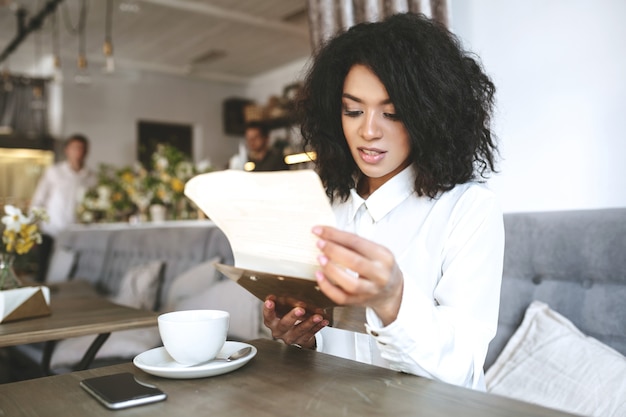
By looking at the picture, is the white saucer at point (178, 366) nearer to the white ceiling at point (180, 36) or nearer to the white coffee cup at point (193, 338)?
the white coffee cup at point (193, 338)

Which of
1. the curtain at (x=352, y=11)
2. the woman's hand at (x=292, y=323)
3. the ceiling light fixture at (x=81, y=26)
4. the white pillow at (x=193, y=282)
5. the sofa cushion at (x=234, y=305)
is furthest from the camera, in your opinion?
the ceiling light fixture at (x=81, y=26)

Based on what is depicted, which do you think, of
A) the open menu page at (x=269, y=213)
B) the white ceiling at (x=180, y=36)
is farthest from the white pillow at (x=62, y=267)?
the open menu page at (x=269, y=213)

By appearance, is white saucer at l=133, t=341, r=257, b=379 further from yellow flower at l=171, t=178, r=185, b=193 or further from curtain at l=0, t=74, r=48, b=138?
curtain at l=0, t=74, r=48, b=138

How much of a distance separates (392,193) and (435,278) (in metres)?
0.21

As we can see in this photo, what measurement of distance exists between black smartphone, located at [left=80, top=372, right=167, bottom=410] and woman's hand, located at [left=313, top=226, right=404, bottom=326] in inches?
10.2

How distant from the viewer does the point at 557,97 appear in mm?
1830

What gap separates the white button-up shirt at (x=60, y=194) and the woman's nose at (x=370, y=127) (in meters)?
5.36

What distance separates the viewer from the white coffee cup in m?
0.81

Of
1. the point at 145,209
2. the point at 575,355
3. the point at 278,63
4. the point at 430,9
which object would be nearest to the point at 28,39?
the point at 278,63

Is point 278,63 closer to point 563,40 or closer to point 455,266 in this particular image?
point 563,40

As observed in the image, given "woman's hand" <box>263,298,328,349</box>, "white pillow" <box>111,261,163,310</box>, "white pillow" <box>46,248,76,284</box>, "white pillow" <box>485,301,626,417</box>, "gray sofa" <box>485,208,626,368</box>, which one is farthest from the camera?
"white pillow" <box>46,248,76,284</box>

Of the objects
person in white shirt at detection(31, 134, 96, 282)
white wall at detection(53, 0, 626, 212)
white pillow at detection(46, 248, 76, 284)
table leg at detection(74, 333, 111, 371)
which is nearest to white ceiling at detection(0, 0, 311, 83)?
person in white shirt at detection(31, 134, 96, 282)

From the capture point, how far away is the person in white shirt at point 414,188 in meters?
0.87

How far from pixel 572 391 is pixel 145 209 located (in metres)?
3.54
